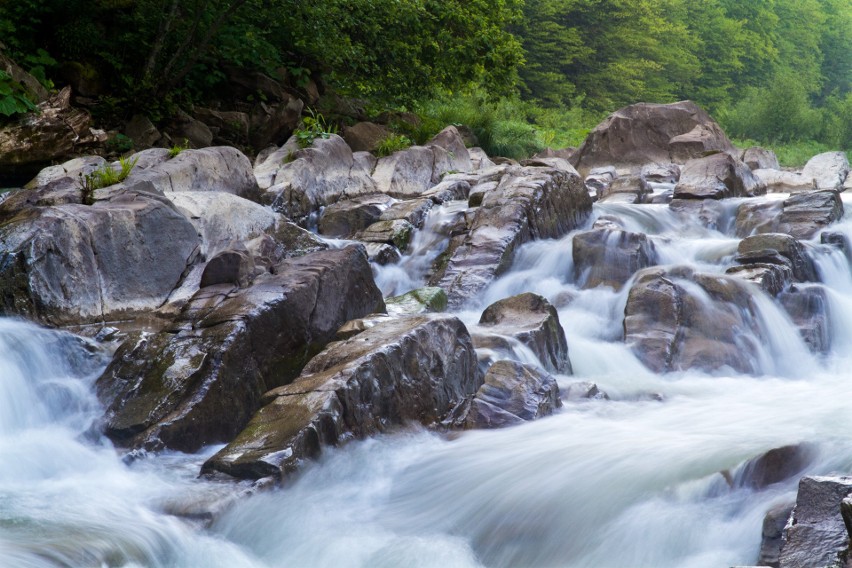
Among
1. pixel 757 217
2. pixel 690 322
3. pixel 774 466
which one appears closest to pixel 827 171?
pixel 757 217

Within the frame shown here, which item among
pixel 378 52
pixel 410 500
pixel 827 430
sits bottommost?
pixel 410 500

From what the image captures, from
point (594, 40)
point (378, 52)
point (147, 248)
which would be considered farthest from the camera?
point (594, 40)

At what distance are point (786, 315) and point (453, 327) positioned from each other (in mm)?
3785

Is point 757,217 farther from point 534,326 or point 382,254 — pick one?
point 534,326

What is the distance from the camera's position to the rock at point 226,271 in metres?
6.77

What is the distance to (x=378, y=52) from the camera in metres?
16.5

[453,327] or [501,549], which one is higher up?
[453,327]

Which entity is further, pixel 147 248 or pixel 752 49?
pixel 752 49

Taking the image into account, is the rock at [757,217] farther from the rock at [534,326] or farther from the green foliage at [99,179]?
the green foliage at [99,179]

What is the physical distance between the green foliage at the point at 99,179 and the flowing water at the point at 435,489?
2.68 meters

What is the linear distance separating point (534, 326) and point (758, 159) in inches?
478

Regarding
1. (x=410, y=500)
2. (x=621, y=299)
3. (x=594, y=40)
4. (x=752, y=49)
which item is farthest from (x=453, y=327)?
(x=752, y=49)

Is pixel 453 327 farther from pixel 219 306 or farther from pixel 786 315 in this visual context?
pixel 786 315

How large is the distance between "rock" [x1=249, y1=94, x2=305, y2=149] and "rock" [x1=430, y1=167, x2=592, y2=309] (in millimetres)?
5140
